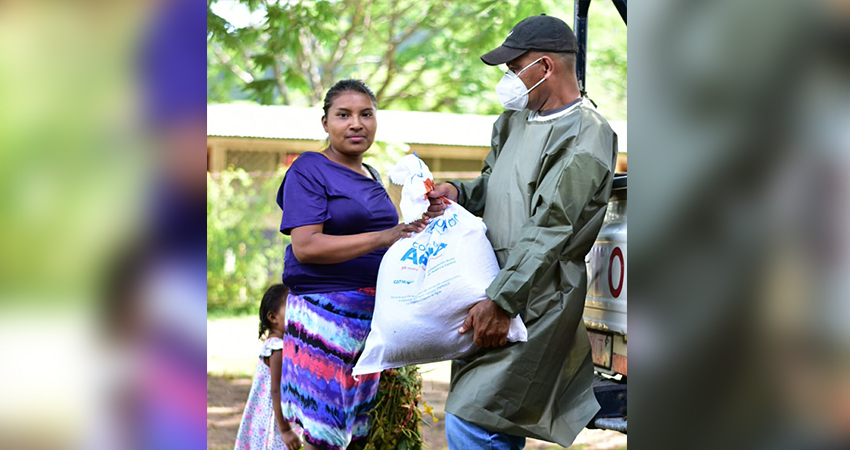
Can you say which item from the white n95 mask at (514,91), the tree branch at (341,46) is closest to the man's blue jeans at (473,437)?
the white n95 mask at (514,91)

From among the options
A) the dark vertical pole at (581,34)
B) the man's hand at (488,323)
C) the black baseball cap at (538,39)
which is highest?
the dark vertical pole at (581,34)

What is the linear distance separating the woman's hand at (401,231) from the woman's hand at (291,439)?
1.31m

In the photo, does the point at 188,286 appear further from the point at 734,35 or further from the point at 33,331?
the point at 734,35

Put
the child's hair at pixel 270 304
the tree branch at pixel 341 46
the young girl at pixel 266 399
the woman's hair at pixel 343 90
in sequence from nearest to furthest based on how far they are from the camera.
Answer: the woman's hair at pixel 343 90 < the young girl at pixel 266 399 < the child's hair at pixel 270 304 < the tree branch at pixel 341 46

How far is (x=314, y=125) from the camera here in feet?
43.5

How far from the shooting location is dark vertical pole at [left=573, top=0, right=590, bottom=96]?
13.0 ft

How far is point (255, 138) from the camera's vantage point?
13188 mm

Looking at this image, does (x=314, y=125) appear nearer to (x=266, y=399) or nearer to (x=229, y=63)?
(x=229, y=63)

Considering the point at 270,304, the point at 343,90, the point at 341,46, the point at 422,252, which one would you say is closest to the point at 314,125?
the point at 341,46

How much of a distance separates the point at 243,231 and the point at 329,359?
371 inches

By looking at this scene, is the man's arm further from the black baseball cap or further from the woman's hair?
the woman's hair

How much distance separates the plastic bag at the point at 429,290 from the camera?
289 cm

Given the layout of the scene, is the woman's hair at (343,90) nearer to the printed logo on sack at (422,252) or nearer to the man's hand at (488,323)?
the printed logo on sack at (422,252)

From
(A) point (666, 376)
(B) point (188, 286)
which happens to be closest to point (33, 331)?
(B) point (188, 286)
